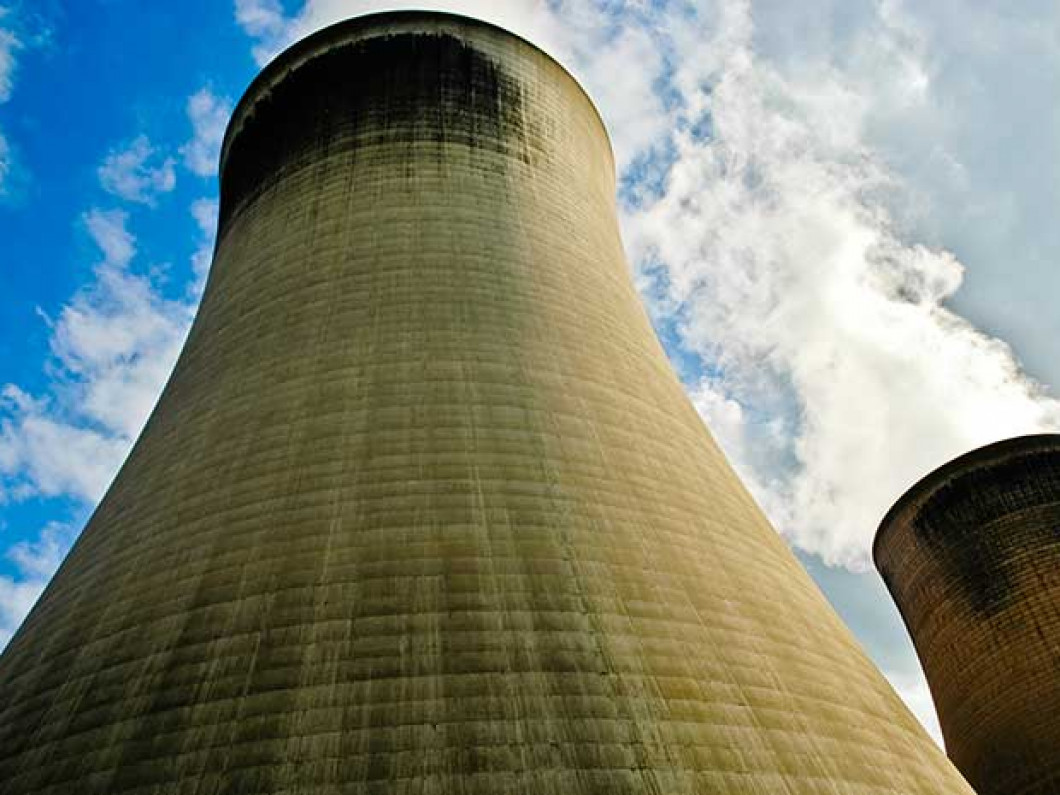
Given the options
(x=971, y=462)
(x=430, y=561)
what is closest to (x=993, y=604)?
(x=971, y=462)

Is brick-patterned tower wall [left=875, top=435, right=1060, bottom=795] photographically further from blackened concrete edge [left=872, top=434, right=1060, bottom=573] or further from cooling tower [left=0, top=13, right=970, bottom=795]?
cooling tower [left=0, top=13, right=970, bottom=795]

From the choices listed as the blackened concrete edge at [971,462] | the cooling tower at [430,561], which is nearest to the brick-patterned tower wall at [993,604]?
the blackened concrete edge at [971,462]

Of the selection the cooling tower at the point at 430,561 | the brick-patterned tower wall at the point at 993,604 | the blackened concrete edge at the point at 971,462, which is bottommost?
the cooling tower at the point at 430,561

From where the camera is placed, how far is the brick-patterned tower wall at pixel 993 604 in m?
8.85

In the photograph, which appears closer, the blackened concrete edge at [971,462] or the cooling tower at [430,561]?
the cooling tower at [430,561]

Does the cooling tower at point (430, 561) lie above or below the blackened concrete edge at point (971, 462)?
below

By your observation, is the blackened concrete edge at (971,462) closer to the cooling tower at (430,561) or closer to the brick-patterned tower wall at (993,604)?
the brick-patterned tower wall at (993,604)

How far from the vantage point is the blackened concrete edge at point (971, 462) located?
9.85m

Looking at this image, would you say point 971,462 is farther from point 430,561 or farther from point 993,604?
point 430,561

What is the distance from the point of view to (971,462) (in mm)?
9953

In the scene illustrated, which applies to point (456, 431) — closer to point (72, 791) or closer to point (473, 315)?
point (473, 315)

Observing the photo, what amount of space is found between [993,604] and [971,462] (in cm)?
166

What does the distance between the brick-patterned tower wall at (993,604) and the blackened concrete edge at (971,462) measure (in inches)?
0.5

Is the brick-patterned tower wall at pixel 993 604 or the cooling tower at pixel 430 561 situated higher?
the brick-patterned tower wall at pixel 993 604
